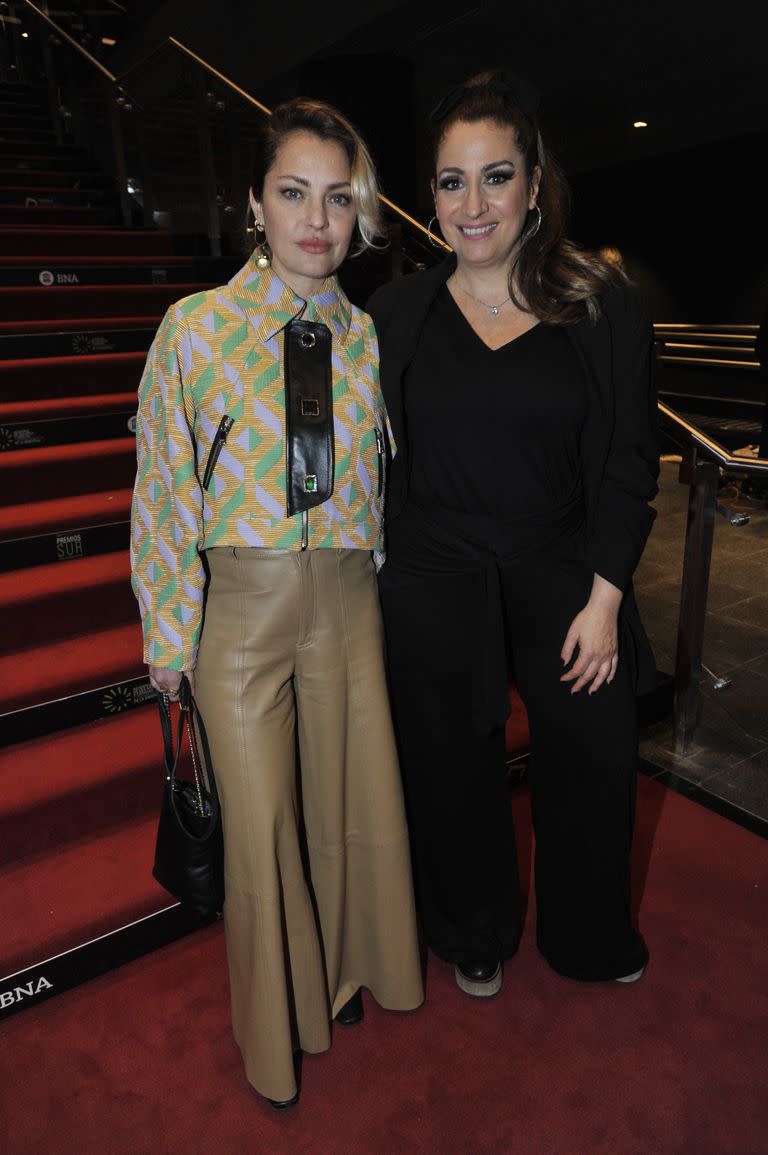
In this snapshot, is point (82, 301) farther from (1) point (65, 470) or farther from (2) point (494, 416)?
(2) point (494, 416)

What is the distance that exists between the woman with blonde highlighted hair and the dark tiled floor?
5.14 feet

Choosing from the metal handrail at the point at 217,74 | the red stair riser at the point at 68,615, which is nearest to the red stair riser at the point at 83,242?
the metal handrail at the point at 217,74

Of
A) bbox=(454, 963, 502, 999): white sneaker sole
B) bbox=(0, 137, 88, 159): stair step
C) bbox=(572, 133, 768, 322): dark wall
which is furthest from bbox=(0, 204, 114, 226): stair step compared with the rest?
bbox=(572, 133, 768, 322): dark wall

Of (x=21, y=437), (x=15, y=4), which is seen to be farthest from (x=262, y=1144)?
(x=15, y=4)

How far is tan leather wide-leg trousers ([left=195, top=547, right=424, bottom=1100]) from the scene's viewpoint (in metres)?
1.55

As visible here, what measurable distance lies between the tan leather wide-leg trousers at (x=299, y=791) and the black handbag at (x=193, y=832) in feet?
0.08

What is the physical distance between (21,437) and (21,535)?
62 centimetres

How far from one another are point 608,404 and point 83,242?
474 cm

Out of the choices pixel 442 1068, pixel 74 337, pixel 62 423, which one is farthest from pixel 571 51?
pixel 442 1068

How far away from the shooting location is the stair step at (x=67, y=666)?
100 inches

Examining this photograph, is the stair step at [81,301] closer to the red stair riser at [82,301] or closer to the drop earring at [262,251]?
the red stair riser at [82,301]

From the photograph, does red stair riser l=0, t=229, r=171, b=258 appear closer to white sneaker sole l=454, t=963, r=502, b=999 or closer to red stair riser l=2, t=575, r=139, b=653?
red stair riser l=2, t=575, r=139, b=653

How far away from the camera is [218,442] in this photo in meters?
1.48

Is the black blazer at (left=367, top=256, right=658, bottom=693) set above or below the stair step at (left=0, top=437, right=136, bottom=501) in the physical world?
above
